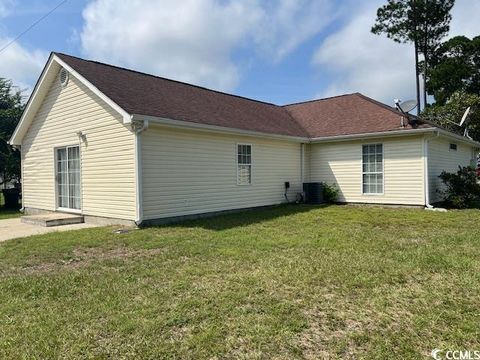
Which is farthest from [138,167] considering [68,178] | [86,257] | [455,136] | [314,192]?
[455,136]

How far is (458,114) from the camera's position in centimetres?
2352

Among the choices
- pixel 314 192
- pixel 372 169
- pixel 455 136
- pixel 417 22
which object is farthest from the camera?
pixel 417 22

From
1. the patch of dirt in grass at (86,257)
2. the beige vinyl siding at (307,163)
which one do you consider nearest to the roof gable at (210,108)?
the beige vinyl siding at (307,163)

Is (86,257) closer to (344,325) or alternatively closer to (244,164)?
(344,325)

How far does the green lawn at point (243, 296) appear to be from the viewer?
118 inches

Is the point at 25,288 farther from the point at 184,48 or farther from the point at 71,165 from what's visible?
the point at 184,48

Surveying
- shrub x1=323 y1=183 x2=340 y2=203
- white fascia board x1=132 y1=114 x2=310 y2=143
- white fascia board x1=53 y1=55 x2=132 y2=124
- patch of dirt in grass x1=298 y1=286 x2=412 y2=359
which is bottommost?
patch of dirt in grass x1=298 y1=286 x2=412 y2=359

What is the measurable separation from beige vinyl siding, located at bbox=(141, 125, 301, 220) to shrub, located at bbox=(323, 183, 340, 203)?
5.73 feet

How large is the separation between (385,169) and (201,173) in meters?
6.58

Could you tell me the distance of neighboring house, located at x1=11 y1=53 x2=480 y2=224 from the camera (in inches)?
370

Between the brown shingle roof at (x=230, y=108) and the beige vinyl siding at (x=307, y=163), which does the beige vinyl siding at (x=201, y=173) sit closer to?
the brown shingle roof at (x=230, y=108)

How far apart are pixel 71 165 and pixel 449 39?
3154 cm

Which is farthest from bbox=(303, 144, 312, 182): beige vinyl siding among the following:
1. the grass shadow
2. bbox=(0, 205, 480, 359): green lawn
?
bbox=(0, 205, 480, 359): green lawn

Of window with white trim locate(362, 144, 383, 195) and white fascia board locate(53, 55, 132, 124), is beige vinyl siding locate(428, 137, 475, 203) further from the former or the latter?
white fascia board locate(53, 55, 132, 124)
